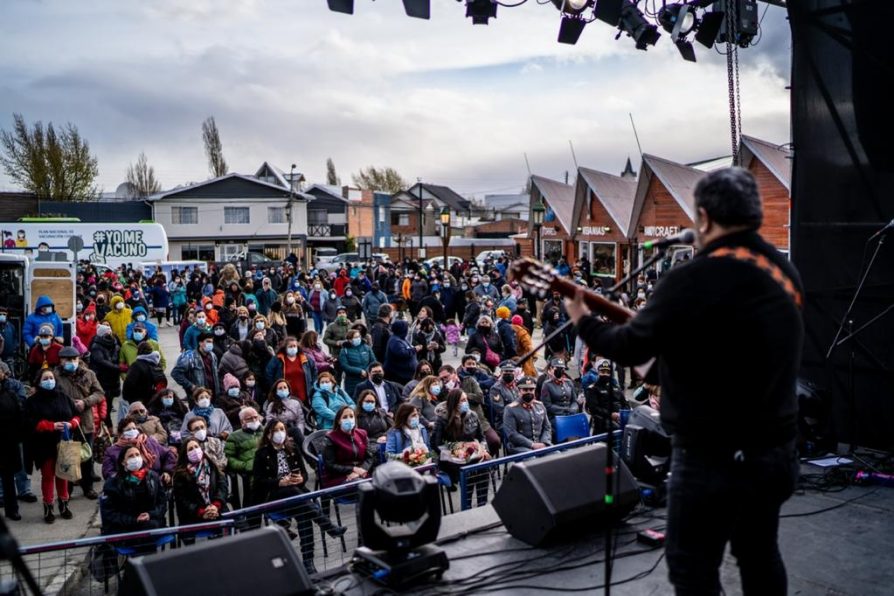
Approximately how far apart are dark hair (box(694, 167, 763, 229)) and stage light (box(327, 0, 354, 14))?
6.88 metres

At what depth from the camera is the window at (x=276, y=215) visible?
5419 cm

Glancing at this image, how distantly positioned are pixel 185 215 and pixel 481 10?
153 ft

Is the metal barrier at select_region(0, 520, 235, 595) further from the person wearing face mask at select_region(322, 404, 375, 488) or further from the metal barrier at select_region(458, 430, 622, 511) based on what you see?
the metal barrier at select_region(458, 430, 622, 511)

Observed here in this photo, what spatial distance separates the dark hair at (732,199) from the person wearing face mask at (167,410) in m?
7.27

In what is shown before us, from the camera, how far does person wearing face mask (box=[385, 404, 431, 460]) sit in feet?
24.6

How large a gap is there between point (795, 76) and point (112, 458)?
7592 millimetres

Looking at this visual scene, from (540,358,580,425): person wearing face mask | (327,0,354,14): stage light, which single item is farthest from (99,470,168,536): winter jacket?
(327,0,354,14): stage light

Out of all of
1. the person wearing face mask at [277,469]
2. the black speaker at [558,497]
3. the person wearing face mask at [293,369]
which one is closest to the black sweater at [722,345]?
the black speaker at [558,497]

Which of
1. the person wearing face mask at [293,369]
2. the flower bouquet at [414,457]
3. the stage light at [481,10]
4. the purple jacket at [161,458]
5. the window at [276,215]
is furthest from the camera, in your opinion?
the window at [276,215]

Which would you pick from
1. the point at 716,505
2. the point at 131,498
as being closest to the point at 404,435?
the point at 131,498

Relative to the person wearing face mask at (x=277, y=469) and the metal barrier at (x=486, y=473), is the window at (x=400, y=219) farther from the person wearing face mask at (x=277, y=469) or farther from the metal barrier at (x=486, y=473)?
the person wearing face mask at (x=277, y=469)

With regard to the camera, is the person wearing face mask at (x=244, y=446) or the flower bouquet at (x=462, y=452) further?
the flower bouquet at (x=462, y=452)

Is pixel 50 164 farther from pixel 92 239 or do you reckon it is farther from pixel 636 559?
pixel 636 559

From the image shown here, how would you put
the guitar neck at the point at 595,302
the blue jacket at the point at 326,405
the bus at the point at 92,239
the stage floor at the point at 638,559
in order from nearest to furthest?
the guitar neck at the point at 595,302 → the stage floor at the point at 638,559 → the blue jacket at the point at 326,405 → the bus at the point at 92,239
